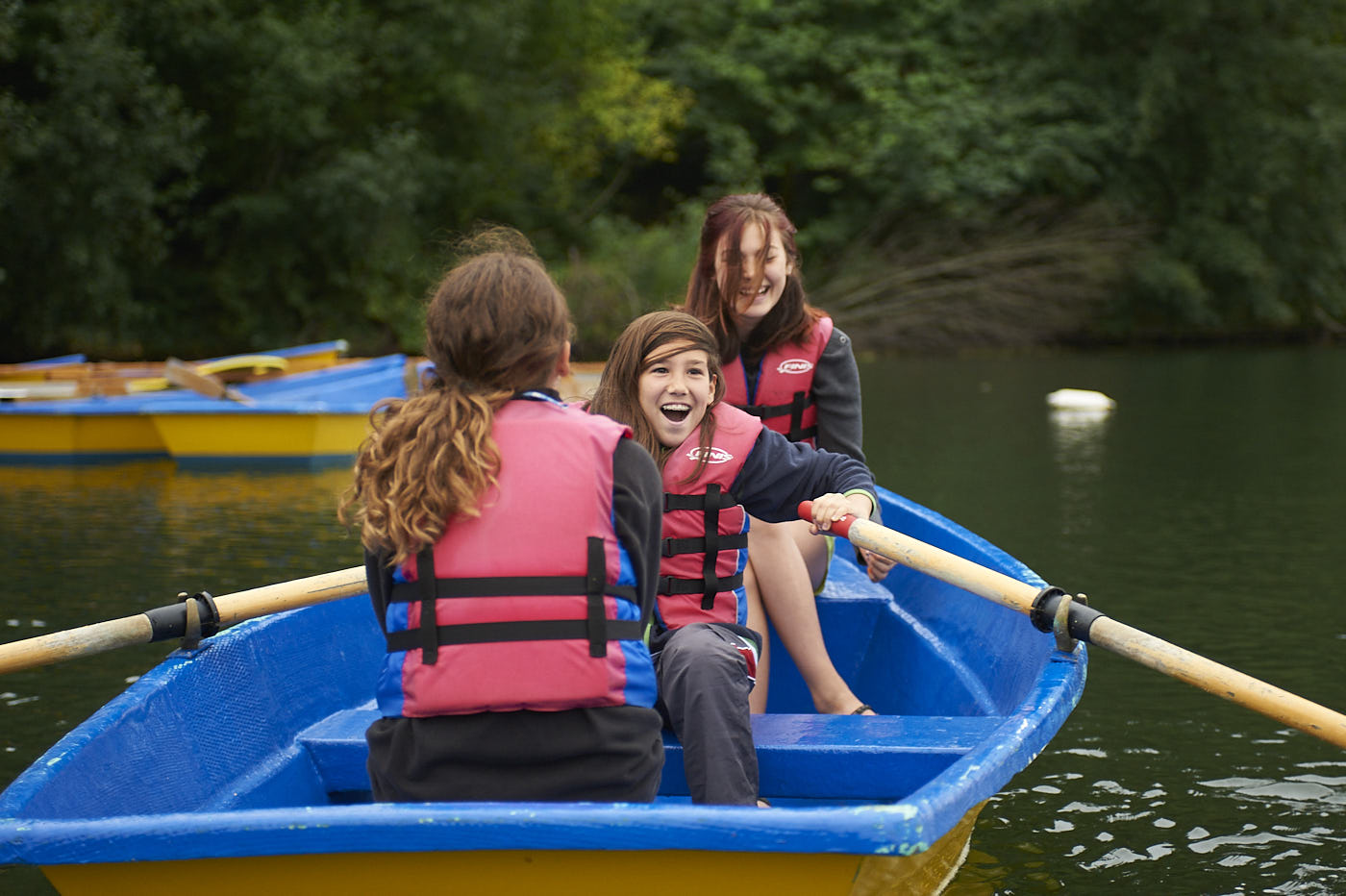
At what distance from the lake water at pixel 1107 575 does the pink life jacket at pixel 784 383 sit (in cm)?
105

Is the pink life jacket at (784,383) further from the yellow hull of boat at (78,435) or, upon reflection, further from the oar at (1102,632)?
the yellow hull of boat at (78,435)

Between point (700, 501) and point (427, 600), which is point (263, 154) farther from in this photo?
point (427, 600)

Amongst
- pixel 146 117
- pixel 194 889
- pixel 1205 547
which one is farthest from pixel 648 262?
pixel 194 889

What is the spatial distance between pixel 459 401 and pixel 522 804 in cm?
51

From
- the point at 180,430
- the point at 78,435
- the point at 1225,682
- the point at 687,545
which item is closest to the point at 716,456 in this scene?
the point at 687,545

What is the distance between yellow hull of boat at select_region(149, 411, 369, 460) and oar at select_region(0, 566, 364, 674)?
6471mm

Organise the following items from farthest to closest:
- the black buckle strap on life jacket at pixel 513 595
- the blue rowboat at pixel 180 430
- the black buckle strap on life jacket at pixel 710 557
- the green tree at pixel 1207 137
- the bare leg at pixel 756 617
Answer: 1. the green tree at pixel 1207 137
2. the blue rowboat at pixel 180 430
3. the bare leg at pixel 756 617
4. the black buckle strap on life jacket at pixel 710 557
5. the black buckle strap on life jacket at pixel 513 595

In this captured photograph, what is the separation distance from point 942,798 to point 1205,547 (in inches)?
193

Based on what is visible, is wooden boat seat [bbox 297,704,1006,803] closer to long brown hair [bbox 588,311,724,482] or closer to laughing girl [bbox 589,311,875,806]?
laughing girl [bbox 589,311,875,806]

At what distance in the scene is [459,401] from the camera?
1.76 m

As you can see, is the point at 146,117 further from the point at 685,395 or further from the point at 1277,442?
the point at 685,395

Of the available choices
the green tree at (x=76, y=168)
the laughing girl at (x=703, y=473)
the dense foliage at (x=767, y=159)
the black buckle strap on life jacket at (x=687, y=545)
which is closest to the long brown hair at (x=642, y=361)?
the laughing girl at (x=703, y=473)

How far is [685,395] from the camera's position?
248 centimetres

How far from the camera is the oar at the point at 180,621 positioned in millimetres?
2344
